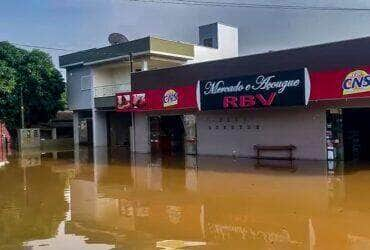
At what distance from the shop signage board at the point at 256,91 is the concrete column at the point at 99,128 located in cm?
1314

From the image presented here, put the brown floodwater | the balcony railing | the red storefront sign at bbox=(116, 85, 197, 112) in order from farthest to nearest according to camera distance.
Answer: the balcony railing, the red storefront sign at bbox=(116, 85, 197, 112), the brown floodwater

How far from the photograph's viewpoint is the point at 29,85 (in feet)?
124

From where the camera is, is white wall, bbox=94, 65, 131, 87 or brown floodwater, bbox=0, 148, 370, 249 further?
white wall, bbox=94, 65, 131, 87

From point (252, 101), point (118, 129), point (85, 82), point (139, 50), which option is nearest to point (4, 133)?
point (85, 82)

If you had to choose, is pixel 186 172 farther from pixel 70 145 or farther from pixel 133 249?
pixel 70 145

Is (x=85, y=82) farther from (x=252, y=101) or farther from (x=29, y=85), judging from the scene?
(x=252, y=101)

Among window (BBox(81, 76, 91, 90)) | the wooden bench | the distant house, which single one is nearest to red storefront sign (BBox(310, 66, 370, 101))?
the wooden bench

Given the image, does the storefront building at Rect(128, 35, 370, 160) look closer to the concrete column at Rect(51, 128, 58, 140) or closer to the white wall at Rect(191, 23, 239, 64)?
the white wall at Rect(191, 23, 239, 64)

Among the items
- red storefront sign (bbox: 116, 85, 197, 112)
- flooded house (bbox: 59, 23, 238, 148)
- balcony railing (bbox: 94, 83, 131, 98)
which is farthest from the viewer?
balcony railing (bbox: 94, 83, 131, 98)

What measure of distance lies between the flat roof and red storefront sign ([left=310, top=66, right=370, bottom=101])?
318 mm

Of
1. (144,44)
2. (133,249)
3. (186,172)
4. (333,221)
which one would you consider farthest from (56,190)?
(144,44)

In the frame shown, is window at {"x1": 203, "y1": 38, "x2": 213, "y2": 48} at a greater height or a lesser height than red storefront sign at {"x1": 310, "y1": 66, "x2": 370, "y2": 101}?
greater

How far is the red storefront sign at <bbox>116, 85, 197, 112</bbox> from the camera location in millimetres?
23672

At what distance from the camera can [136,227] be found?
920 centimetres
